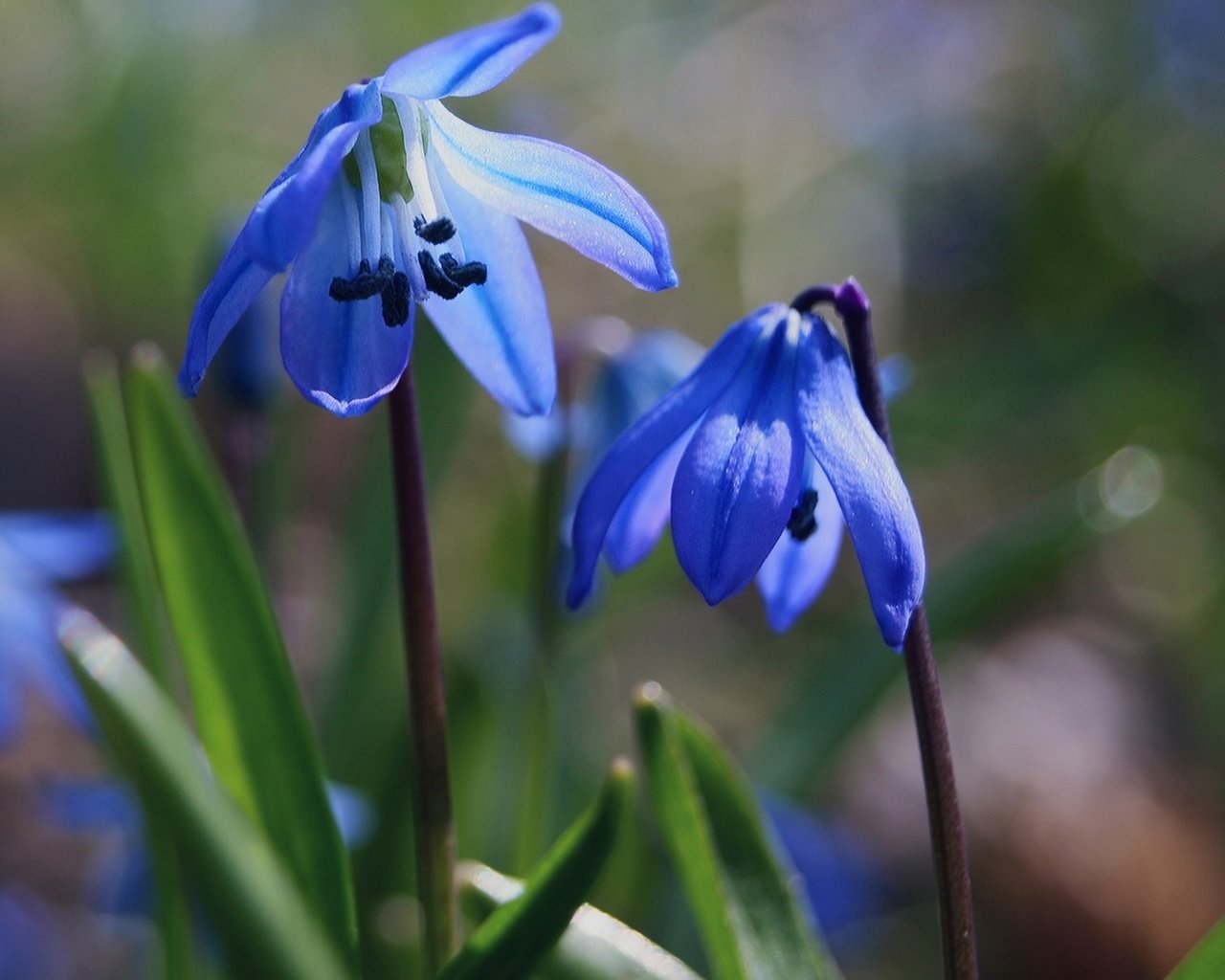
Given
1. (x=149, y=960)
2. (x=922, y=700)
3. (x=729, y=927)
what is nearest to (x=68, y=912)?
(x=149, y=960)

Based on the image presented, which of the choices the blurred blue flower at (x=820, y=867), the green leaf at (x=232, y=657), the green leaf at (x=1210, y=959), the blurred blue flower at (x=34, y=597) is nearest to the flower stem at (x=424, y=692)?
the green leaf at (x=232, y=657)

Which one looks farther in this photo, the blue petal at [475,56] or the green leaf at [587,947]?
the green leaf at [587,947]

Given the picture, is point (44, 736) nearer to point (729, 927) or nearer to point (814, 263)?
point (729, 927)

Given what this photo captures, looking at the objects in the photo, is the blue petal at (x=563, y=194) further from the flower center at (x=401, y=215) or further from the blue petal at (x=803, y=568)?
the blue petal at (x=803, y=568)

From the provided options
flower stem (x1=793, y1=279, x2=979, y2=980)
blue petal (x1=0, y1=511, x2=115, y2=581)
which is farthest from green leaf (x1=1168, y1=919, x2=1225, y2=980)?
blue petal (x1=0, y1=511, x2=115, y2=581)

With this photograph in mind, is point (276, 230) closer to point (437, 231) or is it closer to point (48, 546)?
point (437, 231)
